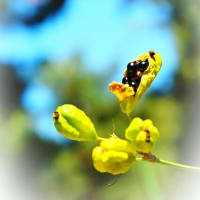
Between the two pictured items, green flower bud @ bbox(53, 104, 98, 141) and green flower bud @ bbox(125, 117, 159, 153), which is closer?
green flower bud @ bbox(125, 117, 159, 153)

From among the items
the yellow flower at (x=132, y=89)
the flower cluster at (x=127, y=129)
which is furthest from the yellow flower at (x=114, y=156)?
the yellow flower at (x=132, y=89)

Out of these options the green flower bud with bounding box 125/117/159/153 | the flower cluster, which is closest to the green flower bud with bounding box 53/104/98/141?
the flower cluster

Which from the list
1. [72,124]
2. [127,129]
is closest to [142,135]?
[127,129]

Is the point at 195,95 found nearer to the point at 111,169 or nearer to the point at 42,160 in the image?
the point at 42,160

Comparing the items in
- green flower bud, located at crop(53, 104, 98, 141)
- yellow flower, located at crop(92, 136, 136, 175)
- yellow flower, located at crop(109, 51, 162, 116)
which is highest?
yellow flower, located at crop(109, 51, 162, 116)

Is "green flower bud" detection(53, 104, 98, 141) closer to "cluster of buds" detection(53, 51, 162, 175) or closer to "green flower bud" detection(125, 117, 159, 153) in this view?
"cluster of buds" detection(53, 51, 162, 175)

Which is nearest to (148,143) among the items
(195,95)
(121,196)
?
(121,196)

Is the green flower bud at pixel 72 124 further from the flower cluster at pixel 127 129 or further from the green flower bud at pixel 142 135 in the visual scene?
the green flower bud at pixel 142 135
